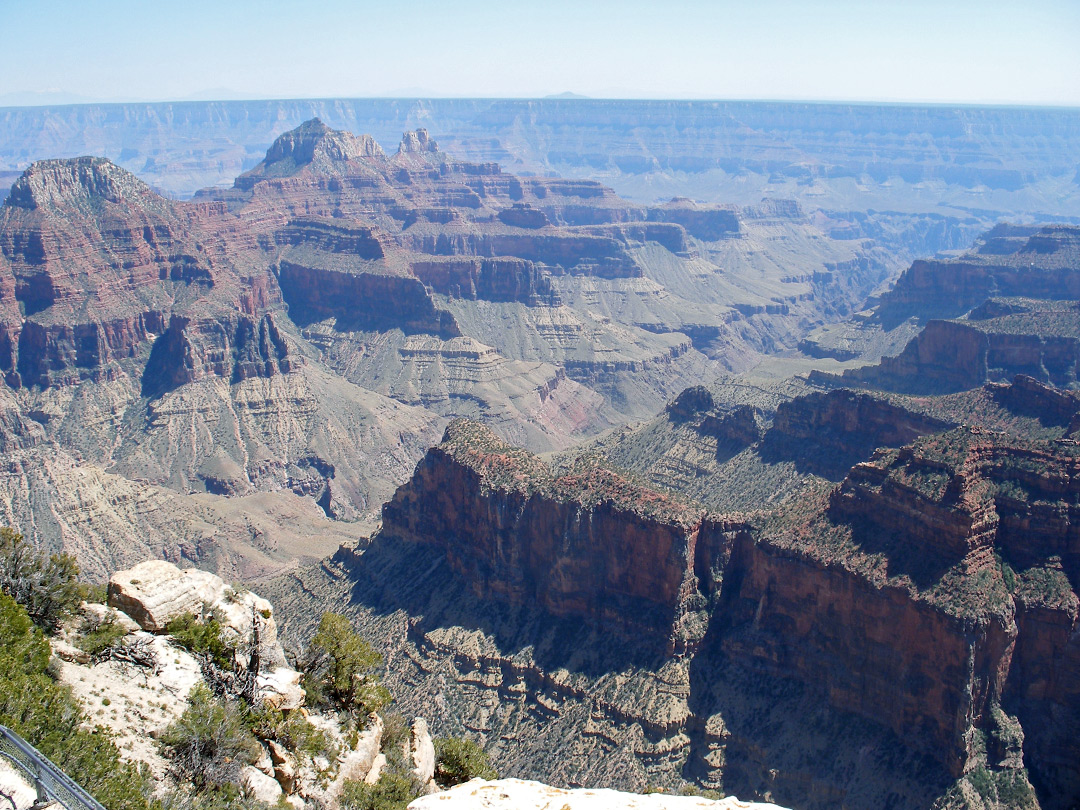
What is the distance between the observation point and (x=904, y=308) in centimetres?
18075

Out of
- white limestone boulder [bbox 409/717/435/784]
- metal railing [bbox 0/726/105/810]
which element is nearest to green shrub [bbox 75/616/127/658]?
metal railing [bbox 0/726/105/810]

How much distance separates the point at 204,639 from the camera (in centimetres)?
2814

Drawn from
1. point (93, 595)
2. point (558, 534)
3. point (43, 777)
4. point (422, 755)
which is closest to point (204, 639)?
point (93, 595)

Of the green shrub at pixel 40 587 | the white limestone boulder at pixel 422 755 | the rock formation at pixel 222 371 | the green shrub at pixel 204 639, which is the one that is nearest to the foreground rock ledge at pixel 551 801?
the green shrub at pixel 204 639

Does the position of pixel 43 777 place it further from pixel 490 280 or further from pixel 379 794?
pixel 490 280

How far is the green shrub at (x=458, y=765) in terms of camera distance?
36312mm

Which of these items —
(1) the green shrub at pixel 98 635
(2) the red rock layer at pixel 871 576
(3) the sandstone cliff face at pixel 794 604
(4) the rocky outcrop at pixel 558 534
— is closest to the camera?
(1) the green shrub at pixel 98 635

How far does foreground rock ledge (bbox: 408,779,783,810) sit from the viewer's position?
71.7 feet

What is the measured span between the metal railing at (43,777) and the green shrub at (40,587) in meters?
8.83

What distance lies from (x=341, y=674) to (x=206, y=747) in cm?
870

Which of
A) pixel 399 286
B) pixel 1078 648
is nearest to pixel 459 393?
pixel 399 286

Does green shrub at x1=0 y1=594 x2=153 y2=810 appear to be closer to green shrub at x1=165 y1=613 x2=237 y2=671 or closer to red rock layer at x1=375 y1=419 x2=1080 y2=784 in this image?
green shrub at x1=165 y1=613 x2=237 y2=671

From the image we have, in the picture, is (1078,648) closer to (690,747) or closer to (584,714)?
(690,747)

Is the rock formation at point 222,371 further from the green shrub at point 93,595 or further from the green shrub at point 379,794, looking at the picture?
the green shrub at point 379,794
